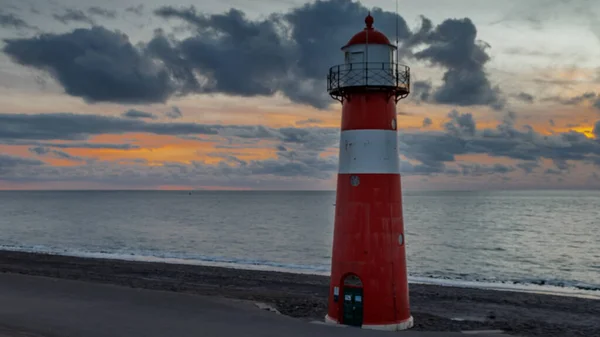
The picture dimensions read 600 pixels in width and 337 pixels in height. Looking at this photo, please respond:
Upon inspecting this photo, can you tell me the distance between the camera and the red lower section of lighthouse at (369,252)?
1445 centimetres

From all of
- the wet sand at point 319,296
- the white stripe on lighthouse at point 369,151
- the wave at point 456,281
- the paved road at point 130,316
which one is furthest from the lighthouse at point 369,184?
the wave at point 456,281

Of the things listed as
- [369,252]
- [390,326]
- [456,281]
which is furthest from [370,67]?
[456,281]

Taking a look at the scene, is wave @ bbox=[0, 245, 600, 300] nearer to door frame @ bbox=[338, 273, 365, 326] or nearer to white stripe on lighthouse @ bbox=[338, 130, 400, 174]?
door frame @ bbox=[338, 273, 365, 326]

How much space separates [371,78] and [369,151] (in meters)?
1.84

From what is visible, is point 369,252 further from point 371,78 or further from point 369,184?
point 371,78

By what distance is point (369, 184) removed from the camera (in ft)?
47.3

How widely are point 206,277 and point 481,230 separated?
5449 cm

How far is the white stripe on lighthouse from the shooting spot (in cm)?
1430

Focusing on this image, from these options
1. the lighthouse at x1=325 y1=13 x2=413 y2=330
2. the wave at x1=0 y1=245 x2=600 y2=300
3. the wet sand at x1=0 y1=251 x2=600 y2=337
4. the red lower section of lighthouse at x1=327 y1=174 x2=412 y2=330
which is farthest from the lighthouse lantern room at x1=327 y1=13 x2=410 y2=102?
the wave at x1=0 y1=245 x2=600 y2=300

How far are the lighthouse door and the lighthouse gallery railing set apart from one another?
16.2 feet

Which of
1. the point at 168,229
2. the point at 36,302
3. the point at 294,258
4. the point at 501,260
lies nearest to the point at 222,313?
the point at 36,302

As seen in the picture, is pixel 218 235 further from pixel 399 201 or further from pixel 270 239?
pixel 399 201

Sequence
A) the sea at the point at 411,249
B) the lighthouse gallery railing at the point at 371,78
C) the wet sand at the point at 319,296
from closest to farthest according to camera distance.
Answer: the lighthouse gallery railing at the point at 371,78 < the wet sand at the point at 319,296 < the sea at the point at 411,249

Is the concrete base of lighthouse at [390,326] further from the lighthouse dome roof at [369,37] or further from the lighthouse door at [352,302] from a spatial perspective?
the lighthouse dome roof at [369,37]
